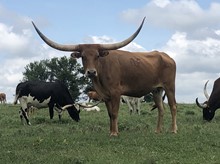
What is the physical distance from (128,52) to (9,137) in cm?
407

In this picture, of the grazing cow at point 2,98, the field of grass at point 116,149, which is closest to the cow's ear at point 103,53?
the field of grass at point 116,149

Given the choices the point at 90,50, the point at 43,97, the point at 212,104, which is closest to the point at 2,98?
the point at 43,97

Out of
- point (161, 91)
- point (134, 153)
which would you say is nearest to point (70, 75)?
point (161, 91)

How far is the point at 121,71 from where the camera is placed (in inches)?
499

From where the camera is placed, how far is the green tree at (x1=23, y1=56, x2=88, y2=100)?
67.4 m

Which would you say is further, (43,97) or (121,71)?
(43,97)

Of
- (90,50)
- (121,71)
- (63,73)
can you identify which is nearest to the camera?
(90,50)

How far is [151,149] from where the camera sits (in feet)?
34.0

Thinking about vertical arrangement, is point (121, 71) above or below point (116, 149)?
above

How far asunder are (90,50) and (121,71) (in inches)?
47.8

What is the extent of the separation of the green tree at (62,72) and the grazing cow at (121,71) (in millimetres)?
48923

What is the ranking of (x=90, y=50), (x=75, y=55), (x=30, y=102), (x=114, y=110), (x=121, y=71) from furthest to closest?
(x=30, y=102)
(x=121, y=71)
(x=114, y=110)
(x=75, y=55)
(x=90, y=50)

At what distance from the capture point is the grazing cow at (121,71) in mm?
12023

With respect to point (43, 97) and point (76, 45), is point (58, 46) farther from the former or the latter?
point (43, 97)
